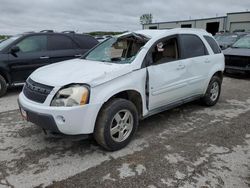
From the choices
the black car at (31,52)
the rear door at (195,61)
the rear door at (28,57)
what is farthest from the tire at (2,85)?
the rear door at (195,61)

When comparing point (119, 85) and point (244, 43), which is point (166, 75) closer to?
point (119, 85)

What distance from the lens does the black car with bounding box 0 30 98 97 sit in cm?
674

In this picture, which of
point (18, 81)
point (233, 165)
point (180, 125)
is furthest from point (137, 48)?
point (18, 81)

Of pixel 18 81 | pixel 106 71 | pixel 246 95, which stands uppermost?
pixel 106 71

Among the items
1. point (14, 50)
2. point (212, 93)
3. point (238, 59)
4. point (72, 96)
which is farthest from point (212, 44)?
point (14, 50)

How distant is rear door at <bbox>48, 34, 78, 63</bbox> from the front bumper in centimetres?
429

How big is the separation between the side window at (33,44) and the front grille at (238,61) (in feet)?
22.4

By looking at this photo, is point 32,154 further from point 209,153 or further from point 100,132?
point 209,153

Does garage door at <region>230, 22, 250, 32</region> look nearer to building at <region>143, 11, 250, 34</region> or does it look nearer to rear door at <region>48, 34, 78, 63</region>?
building at <region>143, 11, 250, 34</region>

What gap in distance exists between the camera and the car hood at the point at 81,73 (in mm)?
3334

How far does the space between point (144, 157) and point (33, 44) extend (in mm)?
5147

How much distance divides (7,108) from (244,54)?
8176mm

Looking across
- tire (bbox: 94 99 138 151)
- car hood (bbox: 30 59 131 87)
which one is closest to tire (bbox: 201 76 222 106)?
tire (bbox: 94 99 138 151)

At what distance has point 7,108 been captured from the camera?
5711 millimetres
